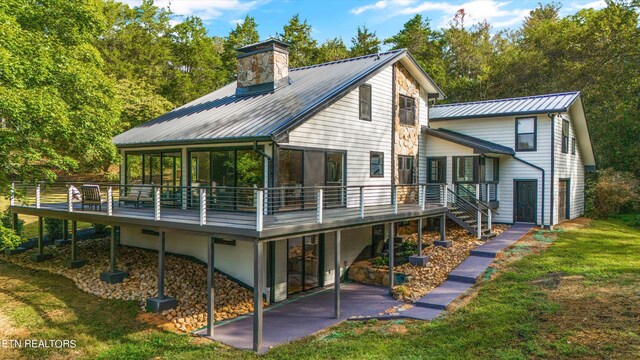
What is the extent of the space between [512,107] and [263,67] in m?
11.5

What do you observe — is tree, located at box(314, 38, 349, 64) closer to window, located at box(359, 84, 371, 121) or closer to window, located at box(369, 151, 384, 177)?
window, located at box(359, 84, 371, 121)

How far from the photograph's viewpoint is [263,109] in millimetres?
13031

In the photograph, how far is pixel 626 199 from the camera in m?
21.2

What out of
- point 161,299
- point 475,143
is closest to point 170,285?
point 161,299

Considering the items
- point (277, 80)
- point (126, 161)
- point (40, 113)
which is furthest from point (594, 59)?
point (40, 113)

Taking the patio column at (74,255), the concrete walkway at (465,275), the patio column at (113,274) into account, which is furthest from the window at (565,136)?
the patio column at (74,255)

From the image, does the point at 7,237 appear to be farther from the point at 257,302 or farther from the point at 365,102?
the point at 365,102

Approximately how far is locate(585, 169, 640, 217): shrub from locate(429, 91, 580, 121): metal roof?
A: 19.6ft

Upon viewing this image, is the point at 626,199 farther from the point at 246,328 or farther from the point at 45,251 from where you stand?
the point at 45,251

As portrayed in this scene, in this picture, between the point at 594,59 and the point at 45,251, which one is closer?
the point at 45,251

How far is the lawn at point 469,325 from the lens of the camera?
7930 millimetres

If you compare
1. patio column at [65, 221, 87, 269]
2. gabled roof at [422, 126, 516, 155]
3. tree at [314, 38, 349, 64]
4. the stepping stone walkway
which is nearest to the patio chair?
patio column at [65, 221, 87, 269]

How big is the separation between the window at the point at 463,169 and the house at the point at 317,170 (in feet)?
0.20

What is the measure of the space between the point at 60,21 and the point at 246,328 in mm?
12471
